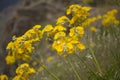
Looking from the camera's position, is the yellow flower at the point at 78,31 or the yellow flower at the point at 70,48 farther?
the yellow flower at the point at 78,31

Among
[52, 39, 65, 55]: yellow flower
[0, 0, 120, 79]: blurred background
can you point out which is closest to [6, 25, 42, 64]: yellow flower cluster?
[52, 39, 65, 55]: yellow flower

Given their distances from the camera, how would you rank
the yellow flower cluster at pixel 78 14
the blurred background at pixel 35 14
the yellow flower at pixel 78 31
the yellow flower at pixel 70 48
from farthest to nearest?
the blurred background at pixel 35 14
the yellow flower cluster at pixel 78 14
the yellow flower at pixel 78 31
the yellow flower at pixel 70 48

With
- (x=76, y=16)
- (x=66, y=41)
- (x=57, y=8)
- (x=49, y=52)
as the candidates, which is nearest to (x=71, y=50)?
(x=66, y=41)

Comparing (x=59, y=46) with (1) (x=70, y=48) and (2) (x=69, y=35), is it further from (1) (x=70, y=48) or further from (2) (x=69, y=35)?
(2) (x=69, y=35)

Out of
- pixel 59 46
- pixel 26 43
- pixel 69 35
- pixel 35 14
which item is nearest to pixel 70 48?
pixel 59 46

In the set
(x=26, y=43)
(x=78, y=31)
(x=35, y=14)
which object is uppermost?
(x=78, y=31)

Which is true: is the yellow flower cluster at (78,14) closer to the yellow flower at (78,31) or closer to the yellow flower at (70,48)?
the yellow flower at (78,31)

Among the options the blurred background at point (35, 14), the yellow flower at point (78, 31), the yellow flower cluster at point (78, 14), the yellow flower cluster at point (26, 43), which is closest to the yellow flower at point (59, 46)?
the yellow flower at point (78, 31)

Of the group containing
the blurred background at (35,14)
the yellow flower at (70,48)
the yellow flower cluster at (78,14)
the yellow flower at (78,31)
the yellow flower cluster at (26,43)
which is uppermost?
the yellow flower cluster at (78,14)

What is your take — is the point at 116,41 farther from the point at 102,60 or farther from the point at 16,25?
the point at 16,25

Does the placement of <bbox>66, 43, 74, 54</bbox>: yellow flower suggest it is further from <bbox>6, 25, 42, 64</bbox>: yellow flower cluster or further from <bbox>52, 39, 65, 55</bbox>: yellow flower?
<bbox>6, 25, 42, 64</bbox>: yellow flower cluster

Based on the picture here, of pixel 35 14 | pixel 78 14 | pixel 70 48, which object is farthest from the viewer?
pixel 35 14

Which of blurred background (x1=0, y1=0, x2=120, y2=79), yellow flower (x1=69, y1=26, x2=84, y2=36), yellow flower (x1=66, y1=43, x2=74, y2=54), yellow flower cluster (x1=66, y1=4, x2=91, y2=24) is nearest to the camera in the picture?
yellow flower (x1=66, y1=43, x2=74, y2=54)

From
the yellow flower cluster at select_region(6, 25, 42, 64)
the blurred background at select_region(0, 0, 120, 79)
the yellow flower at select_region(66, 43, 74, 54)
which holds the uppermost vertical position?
the yellow flower at select_region(66, 43, 74, 54)
